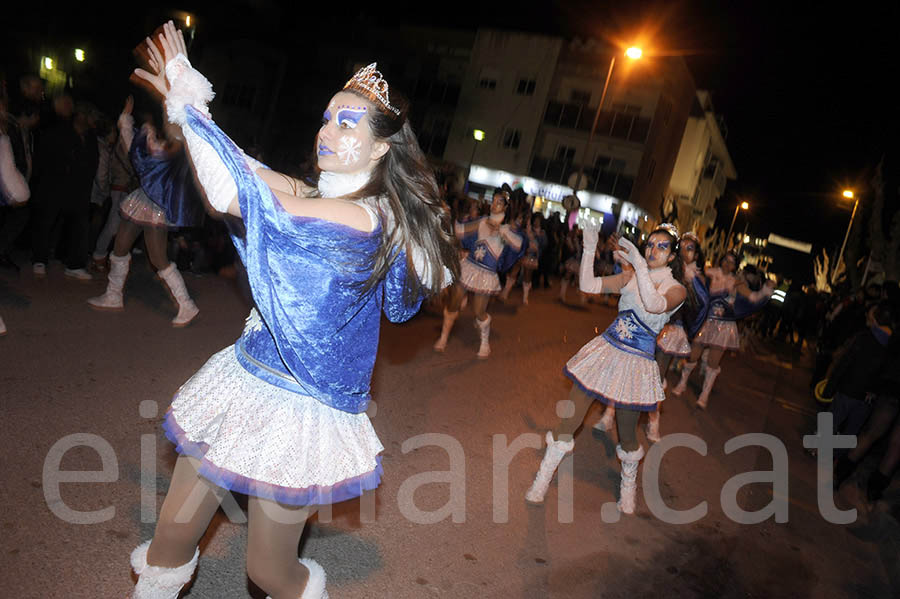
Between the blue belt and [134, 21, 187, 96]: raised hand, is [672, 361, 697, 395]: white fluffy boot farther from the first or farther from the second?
[134, 21, 187, 96]: raised hand

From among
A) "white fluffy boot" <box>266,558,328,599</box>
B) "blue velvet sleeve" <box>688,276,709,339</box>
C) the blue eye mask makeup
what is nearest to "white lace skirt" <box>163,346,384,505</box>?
"white fluffy boot" <box>266,558,328,599</box>

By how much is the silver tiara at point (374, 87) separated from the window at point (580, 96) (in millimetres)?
36663

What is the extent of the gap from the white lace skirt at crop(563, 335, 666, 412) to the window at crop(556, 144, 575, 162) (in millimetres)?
33573

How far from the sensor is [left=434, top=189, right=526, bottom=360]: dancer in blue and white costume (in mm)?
8453

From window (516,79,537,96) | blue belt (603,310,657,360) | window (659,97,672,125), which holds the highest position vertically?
window (659,97,672,125)

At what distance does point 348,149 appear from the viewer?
213 centimetres

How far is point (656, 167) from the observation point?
40.0 meters

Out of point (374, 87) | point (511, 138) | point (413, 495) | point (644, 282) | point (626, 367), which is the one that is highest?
point (511, 138)

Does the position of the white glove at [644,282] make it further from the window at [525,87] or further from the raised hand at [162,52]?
the window at [525,87]

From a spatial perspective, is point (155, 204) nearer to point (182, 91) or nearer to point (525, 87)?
point (182, 91)

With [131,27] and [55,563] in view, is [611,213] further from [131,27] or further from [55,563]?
[55,563]

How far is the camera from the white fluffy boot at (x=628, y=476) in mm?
4727

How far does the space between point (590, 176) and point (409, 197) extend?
3634cm

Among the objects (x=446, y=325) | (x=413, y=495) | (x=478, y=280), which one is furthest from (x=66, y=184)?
(x=413, y=495)
